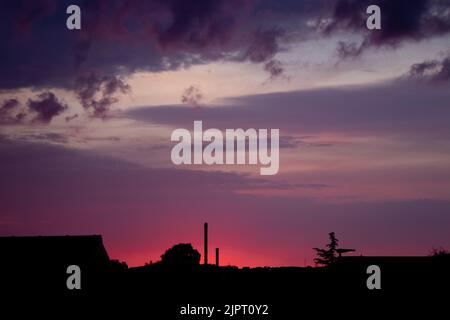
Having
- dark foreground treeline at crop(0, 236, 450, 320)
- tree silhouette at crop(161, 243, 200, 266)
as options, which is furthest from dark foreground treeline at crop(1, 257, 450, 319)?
tree silhouette at crop(161, 243, 200, 266)

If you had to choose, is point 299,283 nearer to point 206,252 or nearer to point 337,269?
point 337,269

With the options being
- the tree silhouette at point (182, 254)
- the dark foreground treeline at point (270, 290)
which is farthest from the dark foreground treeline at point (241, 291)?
the tree silhouette at point (182, 254)

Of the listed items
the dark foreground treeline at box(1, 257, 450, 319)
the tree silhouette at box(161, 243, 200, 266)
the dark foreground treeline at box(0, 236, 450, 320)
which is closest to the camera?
the dark foreground treeline at box(0, 236, 450, 320)

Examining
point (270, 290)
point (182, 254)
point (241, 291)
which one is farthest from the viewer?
point (182, 254)

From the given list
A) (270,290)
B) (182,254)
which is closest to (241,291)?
(270,290)

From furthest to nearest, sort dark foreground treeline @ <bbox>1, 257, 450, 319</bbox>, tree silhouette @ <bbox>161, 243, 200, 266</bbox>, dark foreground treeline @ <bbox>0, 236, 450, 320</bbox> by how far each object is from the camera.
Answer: tree silhouette @ <bbox>161, 243, 200, 266</bbox> → dark foreground treeline @ <bbox>1, 257, 450, 319</bbox> → dark foreground treeline @ <bbox>0, 236, 450, 320</bbox>

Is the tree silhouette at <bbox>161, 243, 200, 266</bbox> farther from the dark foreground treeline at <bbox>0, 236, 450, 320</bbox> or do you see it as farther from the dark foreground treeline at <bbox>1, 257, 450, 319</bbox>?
the dark foreground treeline at <bbox>1, 257, 450, 319</bbox>

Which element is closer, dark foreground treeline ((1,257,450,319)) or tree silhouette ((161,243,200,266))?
dark foreground treeline ((1,257,450,319))

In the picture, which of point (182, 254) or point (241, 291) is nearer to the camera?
point (241, 291)

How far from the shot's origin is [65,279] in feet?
157

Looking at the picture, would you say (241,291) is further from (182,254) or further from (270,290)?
(182,254)

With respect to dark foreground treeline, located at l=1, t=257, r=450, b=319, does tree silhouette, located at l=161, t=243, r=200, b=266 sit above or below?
above
